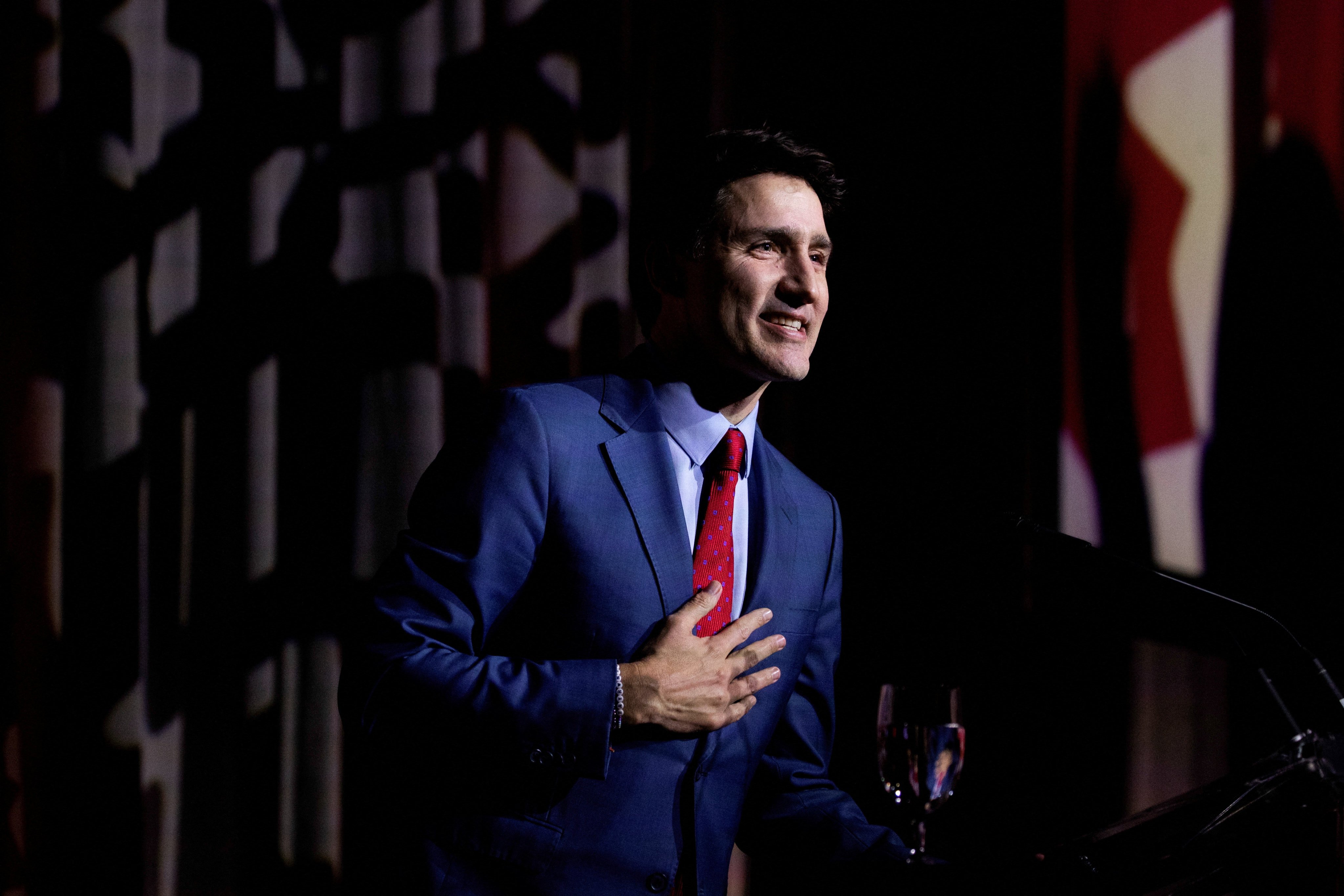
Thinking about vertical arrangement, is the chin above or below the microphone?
above

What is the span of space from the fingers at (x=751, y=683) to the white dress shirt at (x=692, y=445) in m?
0.14

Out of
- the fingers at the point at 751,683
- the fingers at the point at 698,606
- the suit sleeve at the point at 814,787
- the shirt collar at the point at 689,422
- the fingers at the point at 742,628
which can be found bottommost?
the suit sleeve at the point at 814,787

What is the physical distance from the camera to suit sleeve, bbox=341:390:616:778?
111 cm

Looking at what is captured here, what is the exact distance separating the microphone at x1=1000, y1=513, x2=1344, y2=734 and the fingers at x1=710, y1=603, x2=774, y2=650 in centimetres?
32

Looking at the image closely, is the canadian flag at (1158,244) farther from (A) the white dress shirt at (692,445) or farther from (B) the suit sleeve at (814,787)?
(A) the white dress shirt at (692,445)

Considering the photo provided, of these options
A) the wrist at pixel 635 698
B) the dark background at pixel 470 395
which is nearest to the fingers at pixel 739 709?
the wrist at pixel 635 698

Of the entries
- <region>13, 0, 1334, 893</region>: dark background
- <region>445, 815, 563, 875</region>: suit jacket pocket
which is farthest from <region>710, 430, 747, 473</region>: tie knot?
<region>13, 0, 1334, 893</region>: dark background

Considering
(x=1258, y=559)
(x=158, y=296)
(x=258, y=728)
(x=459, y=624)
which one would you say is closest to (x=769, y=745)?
(x=459, y=624)

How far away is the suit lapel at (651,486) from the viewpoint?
128 centimetres

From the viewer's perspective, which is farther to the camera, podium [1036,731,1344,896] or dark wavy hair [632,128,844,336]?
dark wavy hair [632,128,844,336]

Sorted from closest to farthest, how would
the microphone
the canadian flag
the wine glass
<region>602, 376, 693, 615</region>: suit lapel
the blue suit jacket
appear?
the microphone → the blue suit jacket → <region>602, 376, 693, 615</region>: suit lapel → the wine glass → the canadian flag

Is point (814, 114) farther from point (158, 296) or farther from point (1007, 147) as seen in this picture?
point (158, 296)

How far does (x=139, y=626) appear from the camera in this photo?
2178mm

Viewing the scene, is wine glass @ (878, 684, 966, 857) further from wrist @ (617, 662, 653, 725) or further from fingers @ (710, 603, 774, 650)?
wrist @ (617, 662, 653, 725)
